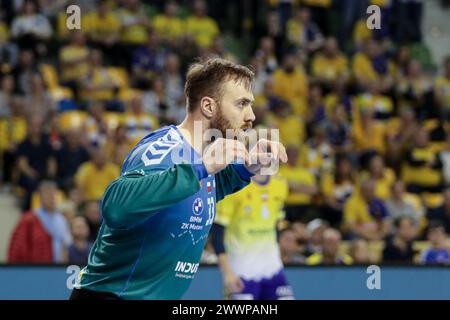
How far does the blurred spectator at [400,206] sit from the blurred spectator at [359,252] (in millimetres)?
1593

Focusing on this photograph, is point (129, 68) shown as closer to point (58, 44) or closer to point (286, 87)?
point (58, 44)

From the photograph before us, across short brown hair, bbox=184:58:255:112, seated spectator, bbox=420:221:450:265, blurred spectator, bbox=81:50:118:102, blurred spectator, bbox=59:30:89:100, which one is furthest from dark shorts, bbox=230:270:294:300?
blurred spectator, bbox=59:30:89:100

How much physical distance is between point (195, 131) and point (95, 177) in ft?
24.7

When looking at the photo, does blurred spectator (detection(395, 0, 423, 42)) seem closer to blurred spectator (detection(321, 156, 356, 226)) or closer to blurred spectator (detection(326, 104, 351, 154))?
blurred spectator (detection(326, 104, 351, 154))

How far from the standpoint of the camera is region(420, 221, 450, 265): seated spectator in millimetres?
11719

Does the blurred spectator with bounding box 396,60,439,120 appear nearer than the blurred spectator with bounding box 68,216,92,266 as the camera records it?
No

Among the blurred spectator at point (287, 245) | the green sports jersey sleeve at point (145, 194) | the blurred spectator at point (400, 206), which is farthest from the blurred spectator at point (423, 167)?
the green sports jersey sleeve at point (145, 194)

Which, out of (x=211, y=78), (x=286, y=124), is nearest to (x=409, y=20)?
(x=286, y=124)

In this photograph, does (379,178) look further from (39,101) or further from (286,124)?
(39,101)

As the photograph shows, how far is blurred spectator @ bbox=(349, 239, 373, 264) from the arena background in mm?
15

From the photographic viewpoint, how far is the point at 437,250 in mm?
11812

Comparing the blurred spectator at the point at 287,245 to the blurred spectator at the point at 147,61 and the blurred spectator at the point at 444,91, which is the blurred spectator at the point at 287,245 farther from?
the blurred spectator at the point at 444,91

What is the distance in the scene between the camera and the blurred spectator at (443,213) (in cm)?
1332

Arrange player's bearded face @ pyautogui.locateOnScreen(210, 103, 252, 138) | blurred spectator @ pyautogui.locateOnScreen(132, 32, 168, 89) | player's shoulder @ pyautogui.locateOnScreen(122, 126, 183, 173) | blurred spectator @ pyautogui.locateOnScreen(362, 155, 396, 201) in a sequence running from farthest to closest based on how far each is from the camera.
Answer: blurred spectator @ pyautogui.locateOnScreen(132, 32, 168, 89) < blurred spectator @ pyautogui.locateOnScreen(362, 155, 396, 201) < player's bearded face @ pyautogui.locateOnScreen(210, 103, 252, 138) < player's shoulder @ pyautogui.locateOnScreen(122, 126, 183, 173)
